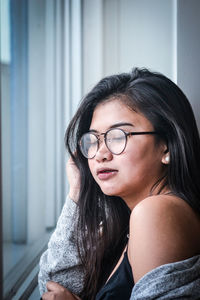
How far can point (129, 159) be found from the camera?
1.06m

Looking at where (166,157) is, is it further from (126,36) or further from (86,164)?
(126,36)

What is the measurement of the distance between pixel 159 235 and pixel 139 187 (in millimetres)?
262

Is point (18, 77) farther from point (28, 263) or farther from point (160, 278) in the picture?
point (160, 278)

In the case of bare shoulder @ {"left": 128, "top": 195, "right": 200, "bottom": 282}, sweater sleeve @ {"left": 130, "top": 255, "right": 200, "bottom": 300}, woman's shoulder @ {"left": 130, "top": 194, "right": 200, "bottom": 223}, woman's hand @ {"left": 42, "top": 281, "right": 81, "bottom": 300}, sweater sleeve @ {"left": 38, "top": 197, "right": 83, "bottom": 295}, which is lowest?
woman's hand @ {"left": 42, "top": 281, "right": 81, "bottom": 300}

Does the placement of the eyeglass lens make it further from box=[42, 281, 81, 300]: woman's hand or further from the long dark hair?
box=[42, 281, 81, 300]: woman's hand

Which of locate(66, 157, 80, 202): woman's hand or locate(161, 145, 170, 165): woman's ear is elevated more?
locate(161, 145, 170, 165): woman's ear

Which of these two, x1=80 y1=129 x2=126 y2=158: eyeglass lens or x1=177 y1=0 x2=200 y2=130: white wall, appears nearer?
x1=80 y1=129 x2=126 y2=158: eyeglass lens

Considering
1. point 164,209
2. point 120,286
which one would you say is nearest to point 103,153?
point 164,209

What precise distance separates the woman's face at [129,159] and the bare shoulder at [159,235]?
147 millimetres

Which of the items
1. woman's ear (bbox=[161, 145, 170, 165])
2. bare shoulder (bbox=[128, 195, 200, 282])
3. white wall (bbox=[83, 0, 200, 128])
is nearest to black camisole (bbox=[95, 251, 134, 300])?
bare shoulder (bbox=[128, 195, 200, 282])

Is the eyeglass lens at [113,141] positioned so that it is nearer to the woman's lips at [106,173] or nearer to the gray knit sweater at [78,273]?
the woman's lips at [106,173]

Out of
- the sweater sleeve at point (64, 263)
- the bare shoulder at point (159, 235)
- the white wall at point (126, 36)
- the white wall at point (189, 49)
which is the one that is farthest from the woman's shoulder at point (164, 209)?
the white wall at point (126, 36)

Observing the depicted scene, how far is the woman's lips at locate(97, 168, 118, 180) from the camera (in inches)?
42.8

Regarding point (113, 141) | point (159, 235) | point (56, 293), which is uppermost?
point (113, 141)
